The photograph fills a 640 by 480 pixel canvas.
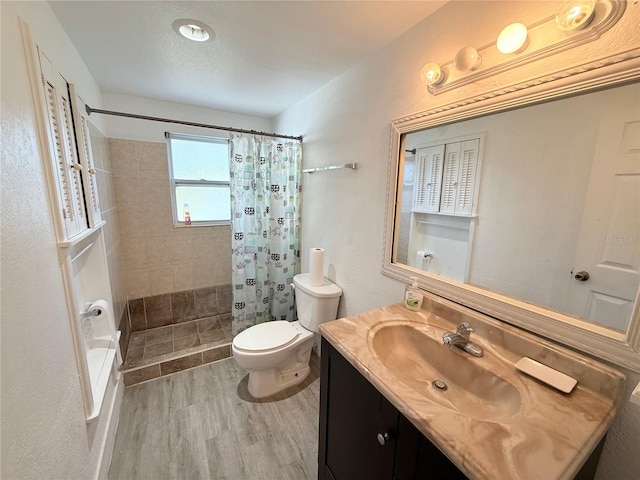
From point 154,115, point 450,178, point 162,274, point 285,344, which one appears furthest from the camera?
point 162,274

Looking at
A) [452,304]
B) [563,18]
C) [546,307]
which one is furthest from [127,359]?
[563,18]

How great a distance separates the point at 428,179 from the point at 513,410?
98 centimetres

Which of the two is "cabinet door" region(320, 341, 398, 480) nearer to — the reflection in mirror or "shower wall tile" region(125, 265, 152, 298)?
the reflection in mirror

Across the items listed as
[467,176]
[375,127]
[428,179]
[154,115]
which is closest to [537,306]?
[467,176]

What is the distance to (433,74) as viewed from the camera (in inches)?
42.2

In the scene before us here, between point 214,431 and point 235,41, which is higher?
point 235,41

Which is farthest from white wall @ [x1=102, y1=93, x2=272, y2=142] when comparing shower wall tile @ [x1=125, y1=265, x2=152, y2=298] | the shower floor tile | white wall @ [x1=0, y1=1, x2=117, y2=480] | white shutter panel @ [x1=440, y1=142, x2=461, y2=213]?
white shutter panel @ [x1=440, y1=142, x2=461, y2=213]

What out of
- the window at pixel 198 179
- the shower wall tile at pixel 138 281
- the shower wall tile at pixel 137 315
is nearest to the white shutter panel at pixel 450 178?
the window at pixel 198 179

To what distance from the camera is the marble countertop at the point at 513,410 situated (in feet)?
1.81

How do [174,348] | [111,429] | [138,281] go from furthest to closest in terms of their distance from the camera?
[138,281] < [174,348] < [111,429]

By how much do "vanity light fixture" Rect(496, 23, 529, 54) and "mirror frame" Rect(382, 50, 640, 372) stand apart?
4.4 inches

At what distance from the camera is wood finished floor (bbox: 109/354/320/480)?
135 centimetres

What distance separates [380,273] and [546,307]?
0.76 metres

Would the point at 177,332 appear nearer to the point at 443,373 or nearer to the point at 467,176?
the point at 443,373
